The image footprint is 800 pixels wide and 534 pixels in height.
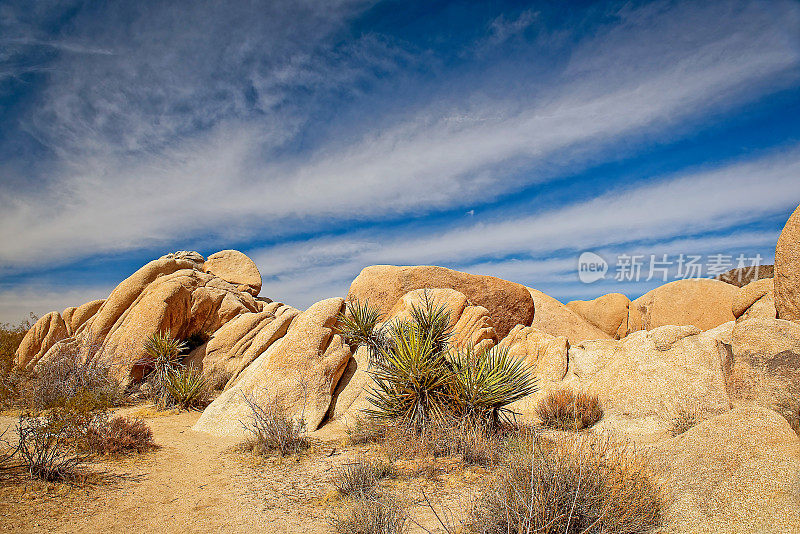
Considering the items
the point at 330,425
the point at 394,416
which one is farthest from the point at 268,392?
the point at 394,416

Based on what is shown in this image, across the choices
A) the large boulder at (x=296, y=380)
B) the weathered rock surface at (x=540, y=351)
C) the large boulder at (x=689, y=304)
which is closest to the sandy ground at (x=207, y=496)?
the large boulder at (x=296, y=380)

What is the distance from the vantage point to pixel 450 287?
51.8ft

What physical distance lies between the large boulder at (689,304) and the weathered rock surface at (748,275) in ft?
19.3

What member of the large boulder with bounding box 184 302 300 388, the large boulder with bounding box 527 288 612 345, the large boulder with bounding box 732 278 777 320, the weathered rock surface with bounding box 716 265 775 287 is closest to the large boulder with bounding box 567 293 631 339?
the large boulder with bounding box 527 288 612 345

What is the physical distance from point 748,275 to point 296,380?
31.5m

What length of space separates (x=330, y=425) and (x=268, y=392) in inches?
64.0

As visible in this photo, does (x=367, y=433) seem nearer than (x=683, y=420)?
No

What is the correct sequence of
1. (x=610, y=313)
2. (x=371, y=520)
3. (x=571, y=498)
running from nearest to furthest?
1. (x=571, y=498)
2. (x=371, y=520)
3. (x=610, y=313)

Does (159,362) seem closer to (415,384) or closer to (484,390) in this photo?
(415,384)

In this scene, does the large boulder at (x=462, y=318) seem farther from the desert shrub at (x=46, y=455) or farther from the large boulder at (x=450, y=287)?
the desert shrub at (x=46, y=455)

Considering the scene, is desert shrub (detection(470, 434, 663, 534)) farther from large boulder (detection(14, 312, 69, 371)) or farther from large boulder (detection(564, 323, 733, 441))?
large boulder (detection(14, 312, 69, 371))

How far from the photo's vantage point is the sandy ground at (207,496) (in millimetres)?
5195

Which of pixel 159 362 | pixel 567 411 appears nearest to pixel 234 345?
pixel 159 362

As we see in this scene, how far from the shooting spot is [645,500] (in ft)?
14.9
